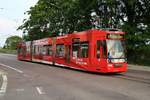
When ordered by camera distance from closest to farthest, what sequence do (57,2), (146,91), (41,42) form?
(146,91)
(41,42)
(57,2)

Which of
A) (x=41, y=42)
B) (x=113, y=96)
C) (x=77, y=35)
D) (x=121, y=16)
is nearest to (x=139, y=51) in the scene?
(x=121, y=16)

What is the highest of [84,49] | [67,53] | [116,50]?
[84,49]

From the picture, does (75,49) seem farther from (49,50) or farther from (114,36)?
(49,50)

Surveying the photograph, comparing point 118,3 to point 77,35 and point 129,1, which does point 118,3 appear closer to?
point 129,1

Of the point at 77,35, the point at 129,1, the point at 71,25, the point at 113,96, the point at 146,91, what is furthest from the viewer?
the point at 71,25

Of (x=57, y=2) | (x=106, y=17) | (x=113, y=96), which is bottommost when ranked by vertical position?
(x=113, y=96)

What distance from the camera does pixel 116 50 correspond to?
23.8 metres

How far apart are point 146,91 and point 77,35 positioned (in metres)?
13.1

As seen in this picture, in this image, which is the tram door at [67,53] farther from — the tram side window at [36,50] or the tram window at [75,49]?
the tram side window at [36,50]

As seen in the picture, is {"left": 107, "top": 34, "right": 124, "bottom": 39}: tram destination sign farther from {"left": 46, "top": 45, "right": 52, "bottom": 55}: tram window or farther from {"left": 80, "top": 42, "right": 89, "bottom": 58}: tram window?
{"left": 46, "top": 45, "right": 52, "bottom": 55}: tram window

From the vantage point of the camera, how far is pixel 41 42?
3784 cm

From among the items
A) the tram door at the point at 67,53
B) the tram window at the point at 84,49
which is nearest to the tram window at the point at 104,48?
the tram window at the point at 84,49

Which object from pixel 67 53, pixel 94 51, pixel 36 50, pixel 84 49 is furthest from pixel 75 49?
pixel 36 50

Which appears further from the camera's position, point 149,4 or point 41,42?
point 149,4
